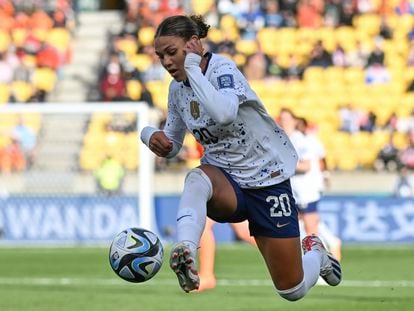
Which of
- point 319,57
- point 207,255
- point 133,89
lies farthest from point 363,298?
point 133,89

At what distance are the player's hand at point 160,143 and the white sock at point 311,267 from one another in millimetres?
1282

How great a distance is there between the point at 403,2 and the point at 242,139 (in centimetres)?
1943

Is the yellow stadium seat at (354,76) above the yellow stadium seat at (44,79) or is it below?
above

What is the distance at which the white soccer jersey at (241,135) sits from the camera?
7.09m

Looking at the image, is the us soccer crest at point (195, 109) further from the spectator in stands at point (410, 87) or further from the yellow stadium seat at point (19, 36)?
the yellow stadium seat at point (19, 36)

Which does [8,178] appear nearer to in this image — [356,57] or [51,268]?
[51,268]

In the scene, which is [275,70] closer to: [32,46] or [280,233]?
[32,46]

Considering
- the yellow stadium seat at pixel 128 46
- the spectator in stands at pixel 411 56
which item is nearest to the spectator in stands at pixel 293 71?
the spectator in stands at pixel 411 56

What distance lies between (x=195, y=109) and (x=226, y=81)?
1.15 feet

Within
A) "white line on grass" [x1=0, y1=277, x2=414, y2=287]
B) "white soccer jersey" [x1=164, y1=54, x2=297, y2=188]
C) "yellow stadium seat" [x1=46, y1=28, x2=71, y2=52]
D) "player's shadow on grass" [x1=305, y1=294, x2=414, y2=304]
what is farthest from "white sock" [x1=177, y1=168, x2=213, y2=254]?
"yellow stadium seat" [x1=46, y1=28, x2=71, y2=52]

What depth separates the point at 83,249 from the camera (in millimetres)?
19094

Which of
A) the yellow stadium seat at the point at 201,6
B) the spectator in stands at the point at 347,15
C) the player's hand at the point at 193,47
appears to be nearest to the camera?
the player's hand at the point at 193,47

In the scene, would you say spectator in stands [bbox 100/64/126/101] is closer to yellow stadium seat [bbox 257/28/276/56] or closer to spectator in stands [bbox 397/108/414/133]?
yellow stadium seat [bbox 257/28/276/56]

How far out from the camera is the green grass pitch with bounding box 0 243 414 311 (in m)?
10.8
